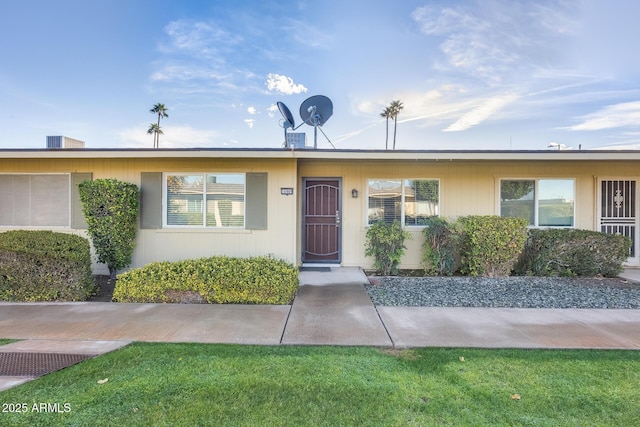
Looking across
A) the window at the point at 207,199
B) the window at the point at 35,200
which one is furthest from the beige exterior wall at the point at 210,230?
the window at the point at 35,200

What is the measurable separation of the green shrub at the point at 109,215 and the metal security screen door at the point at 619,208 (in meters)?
10.3

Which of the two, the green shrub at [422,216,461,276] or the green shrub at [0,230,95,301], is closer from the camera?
the green shrub at [0,230,95,301]

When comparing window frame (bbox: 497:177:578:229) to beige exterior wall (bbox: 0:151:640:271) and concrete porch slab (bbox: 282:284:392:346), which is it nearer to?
beige exterior wall (bbox: 0:151:640:271)

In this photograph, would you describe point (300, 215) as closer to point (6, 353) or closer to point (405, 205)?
point (405, 205)

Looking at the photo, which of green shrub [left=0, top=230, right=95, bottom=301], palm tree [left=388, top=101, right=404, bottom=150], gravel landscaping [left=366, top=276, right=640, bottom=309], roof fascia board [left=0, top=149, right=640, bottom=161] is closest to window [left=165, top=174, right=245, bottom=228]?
roof fascia board [left=0, top=149, right=640, bottom=161]

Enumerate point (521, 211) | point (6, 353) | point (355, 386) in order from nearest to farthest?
point (355, 386) → point (6, 353) → point (521, 211)

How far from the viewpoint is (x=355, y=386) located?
7.53 feet

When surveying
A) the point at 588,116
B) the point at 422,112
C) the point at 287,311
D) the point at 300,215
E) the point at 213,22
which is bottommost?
the point at 287,311

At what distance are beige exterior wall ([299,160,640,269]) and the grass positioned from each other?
14.3 ft

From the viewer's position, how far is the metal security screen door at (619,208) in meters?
6.95

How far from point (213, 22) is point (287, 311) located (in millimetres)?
8579

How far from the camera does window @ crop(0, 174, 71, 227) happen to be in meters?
6.45

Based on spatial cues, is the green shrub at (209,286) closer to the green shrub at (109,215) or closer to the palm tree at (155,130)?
the green shrub at (109,215)

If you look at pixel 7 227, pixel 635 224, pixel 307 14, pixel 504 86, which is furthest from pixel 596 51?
pixel 7 227
